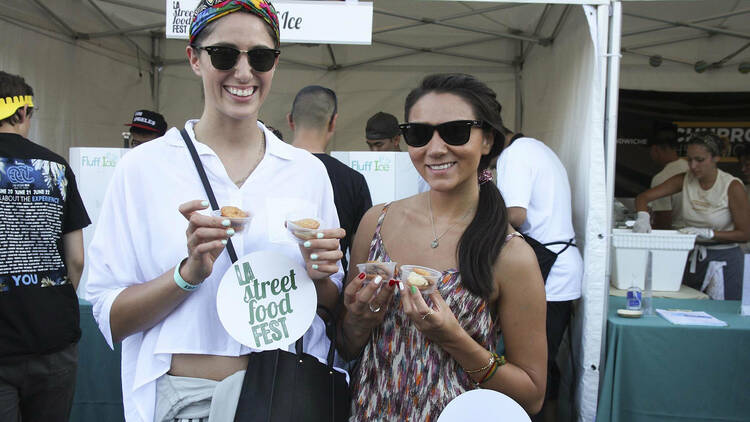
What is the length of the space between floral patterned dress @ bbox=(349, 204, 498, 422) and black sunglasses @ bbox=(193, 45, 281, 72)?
0.73 meters

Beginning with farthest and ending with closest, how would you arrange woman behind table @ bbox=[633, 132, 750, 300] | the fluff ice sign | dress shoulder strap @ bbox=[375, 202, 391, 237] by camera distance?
woman behind table @ bbox=[633, 132, 750, 300]
the fluff ice sign
dress shoulder strap @ bbox=[375, 202, 391, 237]

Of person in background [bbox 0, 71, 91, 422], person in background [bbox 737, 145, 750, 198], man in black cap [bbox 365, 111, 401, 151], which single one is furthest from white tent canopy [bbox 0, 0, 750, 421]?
person in background [bbox 0, 71, 91, 422]

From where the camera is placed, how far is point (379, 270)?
144 cm

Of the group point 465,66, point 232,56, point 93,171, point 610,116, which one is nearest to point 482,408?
point 232,56

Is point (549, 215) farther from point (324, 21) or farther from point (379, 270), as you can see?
point (379, 270)

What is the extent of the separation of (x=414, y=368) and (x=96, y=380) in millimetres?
2909

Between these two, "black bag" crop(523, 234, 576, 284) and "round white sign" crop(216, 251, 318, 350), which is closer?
"round white sign" crop(216, 251, 318, 350)

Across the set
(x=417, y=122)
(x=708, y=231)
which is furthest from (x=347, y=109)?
(x=417, y=122)

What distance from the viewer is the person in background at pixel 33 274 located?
2447 mm

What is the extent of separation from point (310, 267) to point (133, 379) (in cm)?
53

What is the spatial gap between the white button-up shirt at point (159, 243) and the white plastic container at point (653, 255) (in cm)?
312

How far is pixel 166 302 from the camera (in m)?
1.36

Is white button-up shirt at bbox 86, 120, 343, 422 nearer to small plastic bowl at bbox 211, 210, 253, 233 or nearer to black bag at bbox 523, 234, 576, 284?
small plastic bowl at bbox 211, 210, 253, 233

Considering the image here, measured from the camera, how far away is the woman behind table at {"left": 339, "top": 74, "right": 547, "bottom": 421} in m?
1.51
